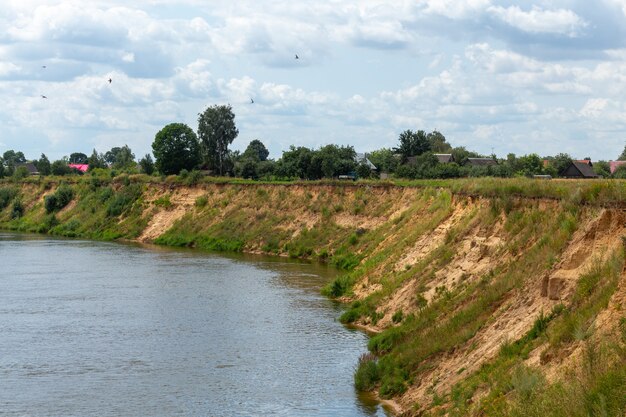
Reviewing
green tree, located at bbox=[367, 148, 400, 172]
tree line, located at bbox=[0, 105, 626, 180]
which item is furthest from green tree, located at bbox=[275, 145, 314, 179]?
green tree, located at bbox=[367, 148, 400, 172]

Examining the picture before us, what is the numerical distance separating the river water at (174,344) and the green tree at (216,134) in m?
59.6

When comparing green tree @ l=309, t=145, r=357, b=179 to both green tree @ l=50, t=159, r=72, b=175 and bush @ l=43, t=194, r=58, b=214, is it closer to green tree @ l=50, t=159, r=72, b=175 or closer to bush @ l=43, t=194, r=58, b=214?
bush @ l=43, t=194, r=58, b=214

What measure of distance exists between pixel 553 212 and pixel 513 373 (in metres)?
10.4

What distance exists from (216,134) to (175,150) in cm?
1650

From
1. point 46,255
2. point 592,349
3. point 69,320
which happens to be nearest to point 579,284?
point 592,349

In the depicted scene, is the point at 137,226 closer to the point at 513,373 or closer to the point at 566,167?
the point at 566,167

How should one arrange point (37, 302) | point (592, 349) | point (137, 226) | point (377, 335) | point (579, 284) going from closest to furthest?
point (592, 349)
point (579, 284)
point (377, 335)
point (37, 302)
point (137, 226)

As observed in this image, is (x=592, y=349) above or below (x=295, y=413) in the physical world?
above

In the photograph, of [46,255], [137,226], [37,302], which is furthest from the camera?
[137,226]

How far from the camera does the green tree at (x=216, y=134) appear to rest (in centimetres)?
11438

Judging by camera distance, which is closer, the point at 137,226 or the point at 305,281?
the point at 305,281

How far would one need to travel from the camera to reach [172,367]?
29047mm

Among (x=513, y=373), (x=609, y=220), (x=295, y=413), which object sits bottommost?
(x=295, y=413)

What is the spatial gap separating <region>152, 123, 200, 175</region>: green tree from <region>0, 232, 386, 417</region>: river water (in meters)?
43.0
